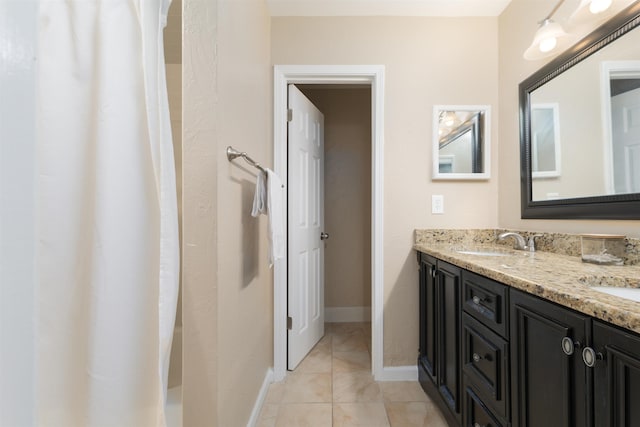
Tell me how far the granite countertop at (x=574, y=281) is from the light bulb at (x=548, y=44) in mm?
1033

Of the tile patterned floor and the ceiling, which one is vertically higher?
the ceiling

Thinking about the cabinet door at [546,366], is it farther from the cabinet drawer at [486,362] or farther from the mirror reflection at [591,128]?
the mirror reflection at [591,128]

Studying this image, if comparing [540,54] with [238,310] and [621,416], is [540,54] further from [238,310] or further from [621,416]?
[238,310]

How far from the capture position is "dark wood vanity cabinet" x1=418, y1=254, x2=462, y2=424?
4.29 feet

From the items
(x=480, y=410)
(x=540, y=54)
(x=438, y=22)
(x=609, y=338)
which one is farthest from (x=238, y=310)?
(x=438, y=22)

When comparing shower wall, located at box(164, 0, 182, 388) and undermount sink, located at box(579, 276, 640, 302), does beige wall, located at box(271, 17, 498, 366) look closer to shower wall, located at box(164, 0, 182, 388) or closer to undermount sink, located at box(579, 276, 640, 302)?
shower wall, located at box(164, 0, 182, 388)

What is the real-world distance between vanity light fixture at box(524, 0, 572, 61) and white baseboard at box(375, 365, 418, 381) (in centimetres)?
199

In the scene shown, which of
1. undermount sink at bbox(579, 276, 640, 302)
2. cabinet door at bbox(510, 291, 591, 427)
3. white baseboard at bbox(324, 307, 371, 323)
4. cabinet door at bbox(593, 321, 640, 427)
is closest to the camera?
cabinet door at bbox(593, 321, 640, 427)

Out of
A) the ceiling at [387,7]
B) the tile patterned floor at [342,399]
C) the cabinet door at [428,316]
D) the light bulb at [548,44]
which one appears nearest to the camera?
the light bulb at [548,44]

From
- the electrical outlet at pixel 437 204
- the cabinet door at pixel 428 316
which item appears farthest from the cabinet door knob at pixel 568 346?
the electrical outlet at pixel 437 204

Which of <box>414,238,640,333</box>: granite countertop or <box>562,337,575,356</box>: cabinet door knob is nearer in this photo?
<box>414,238,640,333</box>: granite countertop

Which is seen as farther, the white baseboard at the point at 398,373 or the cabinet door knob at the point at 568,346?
the white baseboard at the point at 398,373

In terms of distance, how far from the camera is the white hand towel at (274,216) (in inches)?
53.5

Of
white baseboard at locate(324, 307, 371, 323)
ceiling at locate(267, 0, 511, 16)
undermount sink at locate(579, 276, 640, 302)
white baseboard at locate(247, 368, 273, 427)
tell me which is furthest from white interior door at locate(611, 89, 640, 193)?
white baseboard at locate(324, 307, 371, 323)
